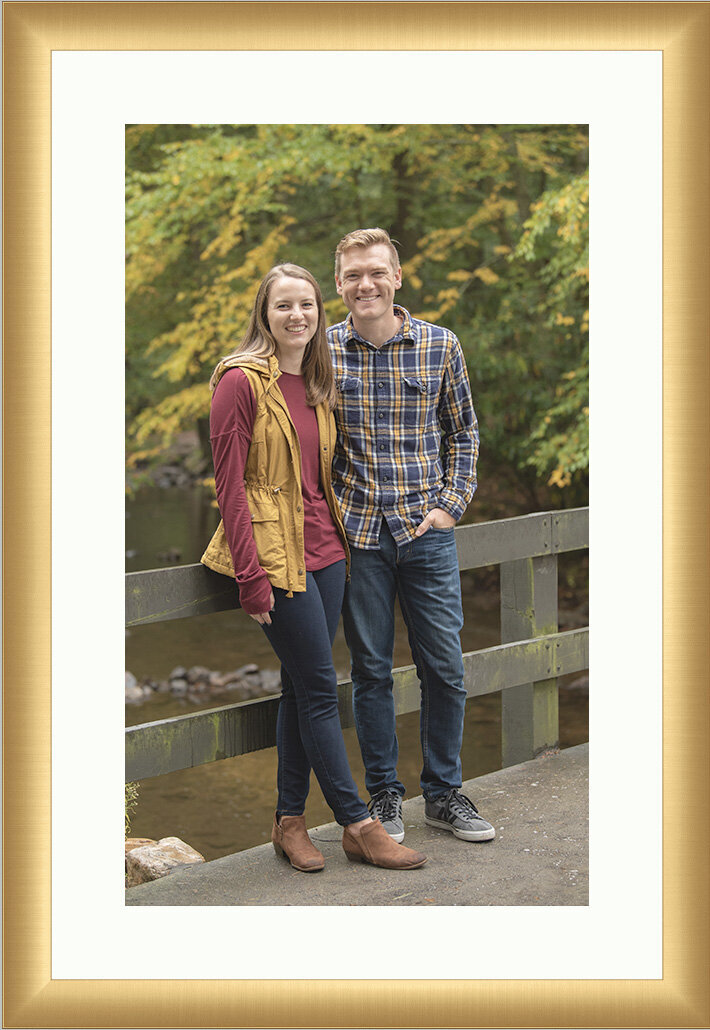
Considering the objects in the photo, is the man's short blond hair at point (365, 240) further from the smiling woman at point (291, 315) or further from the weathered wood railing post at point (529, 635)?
the weathered wood railing post at point (529, 635)

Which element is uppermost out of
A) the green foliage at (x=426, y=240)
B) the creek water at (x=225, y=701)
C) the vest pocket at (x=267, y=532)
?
the green foliage at (x=426, y=240)

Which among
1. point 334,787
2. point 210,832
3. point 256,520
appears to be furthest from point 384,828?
point 210,832

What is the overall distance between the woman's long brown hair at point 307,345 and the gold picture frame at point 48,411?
0.63m

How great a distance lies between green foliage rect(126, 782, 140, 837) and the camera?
5.35 meters

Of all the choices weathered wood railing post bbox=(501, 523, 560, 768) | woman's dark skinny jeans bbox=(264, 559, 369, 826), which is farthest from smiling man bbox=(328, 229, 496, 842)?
weathered wood railing post bbox=(501, 523, 560, 768)

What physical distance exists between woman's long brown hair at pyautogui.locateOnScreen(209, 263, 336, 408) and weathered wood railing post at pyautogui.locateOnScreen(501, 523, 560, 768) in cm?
147

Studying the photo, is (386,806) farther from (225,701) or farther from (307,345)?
(225,701)

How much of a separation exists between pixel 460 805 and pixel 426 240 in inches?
304

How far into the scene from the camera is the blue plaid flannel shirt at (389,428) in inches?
138

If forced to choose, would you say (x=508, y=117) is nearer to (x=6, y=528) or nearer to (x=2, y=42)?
(x=2, y=42)

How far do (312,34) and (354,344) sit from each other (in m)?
0.98

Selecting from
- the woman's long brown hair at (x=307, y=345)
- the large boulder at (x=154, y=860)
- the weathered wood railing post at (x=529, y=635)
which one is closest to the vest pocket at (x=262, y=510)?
the woman's long brown hair at (x=307, y=345)

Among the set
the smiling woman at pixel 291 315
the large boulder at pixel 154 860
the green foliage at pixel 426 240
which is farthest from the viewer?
the green foliage at pixel 426 240

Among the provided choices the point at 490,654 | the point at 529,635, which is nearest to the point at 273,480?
the point at 490,654
